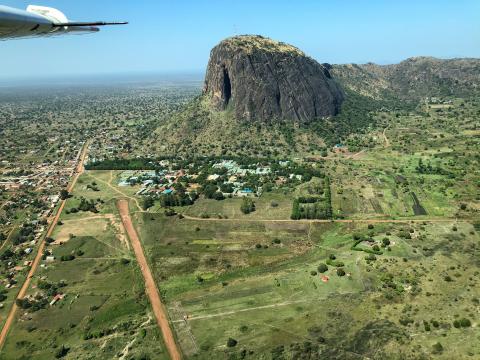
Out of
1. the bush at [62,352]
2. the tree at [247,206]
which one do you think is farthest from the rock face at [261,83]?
the bush at [62,352]

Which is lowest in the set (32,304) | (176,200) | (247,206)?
(32,304)

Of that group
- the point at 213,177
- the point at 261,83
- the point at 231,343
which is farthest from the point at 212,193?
the point at 261,83

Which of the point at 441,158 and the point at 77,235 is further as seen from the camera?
the point at 441,158

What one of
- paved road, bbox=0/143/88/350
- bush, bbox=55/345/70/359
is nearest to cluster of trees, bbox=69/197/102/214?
paved road, bbox=0/143/88/350

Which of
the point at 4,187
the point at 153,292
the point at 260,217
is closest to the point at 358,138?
the point at 260,217

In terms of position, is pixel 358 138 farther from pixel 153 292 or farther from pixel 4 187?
pixel 4 187

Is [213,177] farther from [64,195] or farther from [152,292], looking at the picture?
[152,292]

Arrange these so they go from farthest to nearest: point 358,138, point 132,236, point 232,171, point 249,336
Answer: point 358,138
point 232,171
point 132,236
point 249,336
